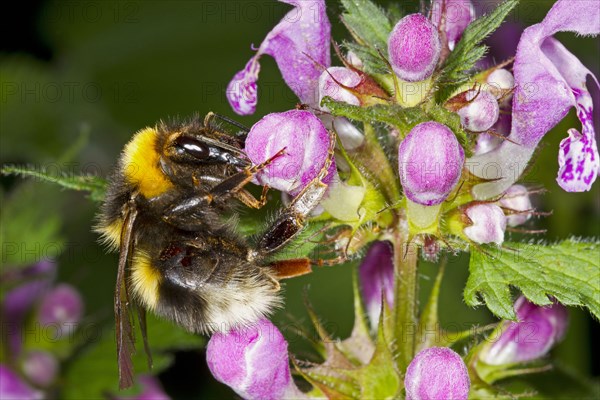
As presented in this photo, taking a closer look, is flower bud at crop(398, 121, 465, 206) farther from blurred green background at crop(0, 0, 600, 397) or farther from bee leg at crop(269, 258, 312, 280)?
blurred green background at crop(0, 0, 600, 397)

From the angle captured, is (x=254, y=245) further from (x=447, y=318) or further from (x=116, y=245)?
(x=447, y=318)

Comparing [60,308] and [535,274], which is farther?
[60,308]

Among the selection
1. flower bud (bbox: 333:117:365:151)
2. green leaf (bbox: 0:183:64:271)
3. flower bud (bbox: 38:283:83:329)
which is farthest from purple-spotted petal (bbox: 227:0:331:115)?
flower bud (bbox: 38:283:83:329)

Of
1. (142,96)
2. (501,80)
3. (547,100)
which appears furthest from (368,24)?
(142,96)

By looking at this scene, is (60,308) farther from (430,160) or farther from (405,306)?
(430,160)

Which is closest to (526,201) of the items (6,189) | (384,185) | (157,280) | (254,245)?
(384,185)

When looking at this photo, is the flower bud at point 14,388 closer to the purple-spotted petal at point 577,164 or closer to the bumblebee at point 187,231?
the bumblebee at point 187,231

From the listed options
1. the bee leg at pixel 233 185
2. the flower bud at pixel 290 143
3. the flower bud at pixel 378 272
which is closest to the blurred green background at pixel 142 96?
the flower bud at pixel 378 272
